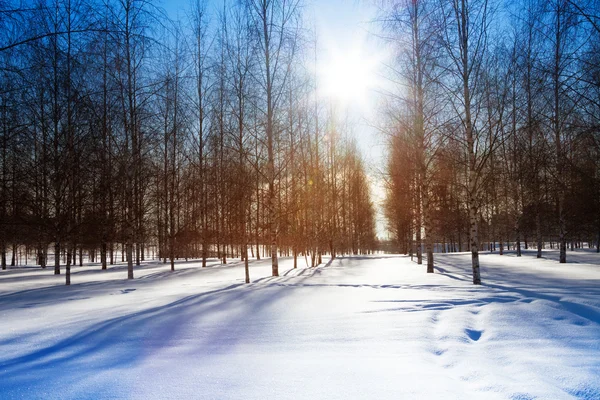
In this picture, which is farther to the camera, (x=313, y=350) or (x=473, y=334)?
(x=473, y=334)

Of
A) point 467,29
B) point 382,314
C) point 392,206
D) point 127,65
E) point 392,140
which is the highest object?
point 127,65

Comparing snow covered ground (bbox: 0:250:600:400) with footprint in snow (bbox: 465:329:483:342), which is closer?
snow covered ground (bbox: 0:250:600:400)

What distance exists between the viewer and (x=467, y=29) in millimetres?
9305

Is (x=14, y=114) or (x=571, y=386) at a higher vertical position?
(x=14, y=114)

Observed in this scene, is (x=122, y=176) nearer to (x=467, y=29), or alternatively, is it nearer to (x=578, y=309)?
(x=467, y=29)

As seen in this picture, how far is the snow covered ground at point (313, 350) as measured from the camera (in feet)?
8.79

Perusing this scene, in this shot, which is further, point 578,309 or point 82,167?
point 82,167

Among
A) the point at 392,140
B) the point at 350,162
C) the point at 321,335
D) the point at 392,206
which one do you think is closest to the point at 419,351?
the point at 321,335

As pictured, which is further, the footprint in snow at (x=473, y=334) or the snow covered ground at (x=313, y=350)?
the footprint in snow at (x=473, y=334)

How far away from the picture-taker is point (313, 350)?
→ 3697 millimetres

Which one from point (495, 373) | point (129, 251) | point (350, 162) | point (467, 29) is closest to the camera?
point (495, 373)

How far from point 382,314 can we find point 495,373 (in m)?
2.42

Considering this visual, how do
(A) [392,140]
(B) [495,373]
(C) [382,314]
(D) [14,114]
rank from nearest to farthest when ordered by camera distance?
(B) [495,373] < (C) [382,314] < (D) [14,114] < (A) [392,140]

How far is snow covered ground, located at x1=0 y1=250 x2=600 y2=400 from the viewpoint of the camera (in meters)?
2.68
